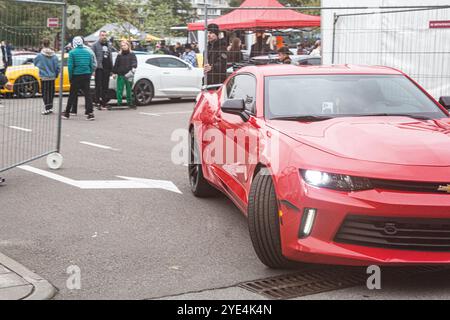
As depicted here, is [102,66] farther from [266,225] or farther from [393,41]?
[266,225]

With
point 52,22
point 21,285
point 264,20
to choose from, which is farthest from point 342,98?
point 264,20

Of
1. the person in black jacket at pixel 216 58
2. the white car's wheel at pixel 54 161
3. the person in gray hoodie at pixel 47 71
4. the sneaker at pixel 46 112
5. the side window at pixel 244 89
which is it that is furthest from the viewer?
the person in black jacket at pixel 216 58

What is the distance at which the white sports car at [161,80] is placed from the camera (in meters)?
21.2

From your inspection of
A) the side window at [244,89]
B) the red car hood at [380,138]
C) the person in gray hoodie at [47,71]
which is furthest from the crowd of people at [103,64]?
the red car hood at [380,138]

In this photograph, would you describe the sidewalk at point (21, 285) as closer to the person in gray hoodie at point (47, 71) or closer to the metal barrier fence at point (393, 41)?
the person in gray hoodie at point (47, 71)

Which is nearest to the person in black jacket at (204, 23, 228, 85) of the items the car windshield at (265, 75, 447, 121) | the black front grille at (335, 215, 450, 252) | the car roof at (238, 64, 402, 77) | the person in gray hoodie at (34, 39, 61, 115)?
the person in gray hoodie at (34, 39, 61, 115)

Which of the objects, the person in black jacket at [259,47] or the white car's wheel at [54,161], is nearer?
the white car's wheel at [54,161]

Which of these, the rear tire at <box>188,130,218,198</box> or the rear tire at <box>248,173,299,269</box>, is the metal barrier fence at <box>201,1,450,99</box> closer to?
the rear tire at <box>188,130,218,198</box>

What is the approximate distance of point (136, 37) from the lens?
106 ft

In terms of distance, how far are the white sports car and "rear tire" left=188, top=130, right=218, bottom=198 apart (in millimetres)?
12417

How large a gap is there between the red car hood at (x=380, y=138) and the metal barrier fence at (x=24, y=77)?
A: 13.4ft

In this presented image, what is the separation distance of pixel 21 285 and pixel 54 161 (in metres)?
5.64

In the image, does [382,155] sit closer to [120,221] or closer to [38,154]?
[120,221]

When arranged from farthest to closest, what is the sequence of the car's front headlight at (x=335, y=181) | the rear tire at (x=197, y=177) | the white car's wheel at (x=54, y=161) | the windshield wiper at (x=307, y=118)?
the white car's wheel at (x=54, y=161) → the rear tire at (x=197, y=177) → the windshield wiper at (x=307, y=118) → the car's front headlight at (x=335, y=181)
